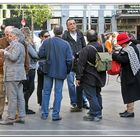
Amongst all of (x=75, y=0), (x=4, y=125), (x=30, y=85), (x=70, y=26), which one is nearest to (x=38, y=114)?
(x=30, y=85)

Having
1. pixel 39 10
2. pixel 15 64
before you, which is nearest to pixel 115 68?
pixel 15 64

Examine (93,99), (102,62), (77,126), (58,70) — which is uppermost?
(102,62)

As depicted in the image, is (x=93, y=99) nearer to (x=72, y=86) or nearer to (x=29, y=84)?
(x=72, y=86)

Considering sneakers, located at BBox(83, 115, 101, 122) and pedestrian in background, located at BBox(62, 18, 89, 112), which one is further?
pedestrian in background, located at BBox(62, 18, 89, 112)

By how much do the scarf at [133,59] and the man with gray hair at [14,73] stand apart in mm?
1744

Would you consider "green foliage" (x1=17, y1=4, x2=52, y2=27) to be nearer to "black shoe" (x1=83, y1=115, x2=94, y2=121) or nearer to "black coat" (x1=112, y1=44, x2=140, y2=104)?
"black coat" (x1=112, y1=44, x2=140, y2=104)

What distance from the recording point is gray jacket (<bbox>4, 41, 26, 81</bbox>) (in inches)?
276

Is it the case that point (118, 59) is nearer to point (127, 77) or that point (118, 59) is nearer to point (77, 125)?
point (127, 77)

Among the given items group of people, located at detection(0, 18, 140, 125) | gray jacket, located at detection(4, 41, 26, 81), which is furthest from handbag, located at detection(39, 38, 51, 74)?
gray jacket, located at detection(4, 41, 26, 81)

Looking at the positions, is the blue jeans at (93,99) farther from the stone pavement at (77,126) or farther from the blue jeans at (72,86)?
the blue jeans at (72,86)

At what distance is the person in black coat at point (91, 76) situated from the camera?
24.8 feet

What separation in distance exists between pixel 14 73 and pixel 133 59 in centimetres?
198

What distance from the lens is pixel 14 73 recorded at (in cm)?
705

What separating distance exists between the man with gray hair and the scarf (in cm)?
174
